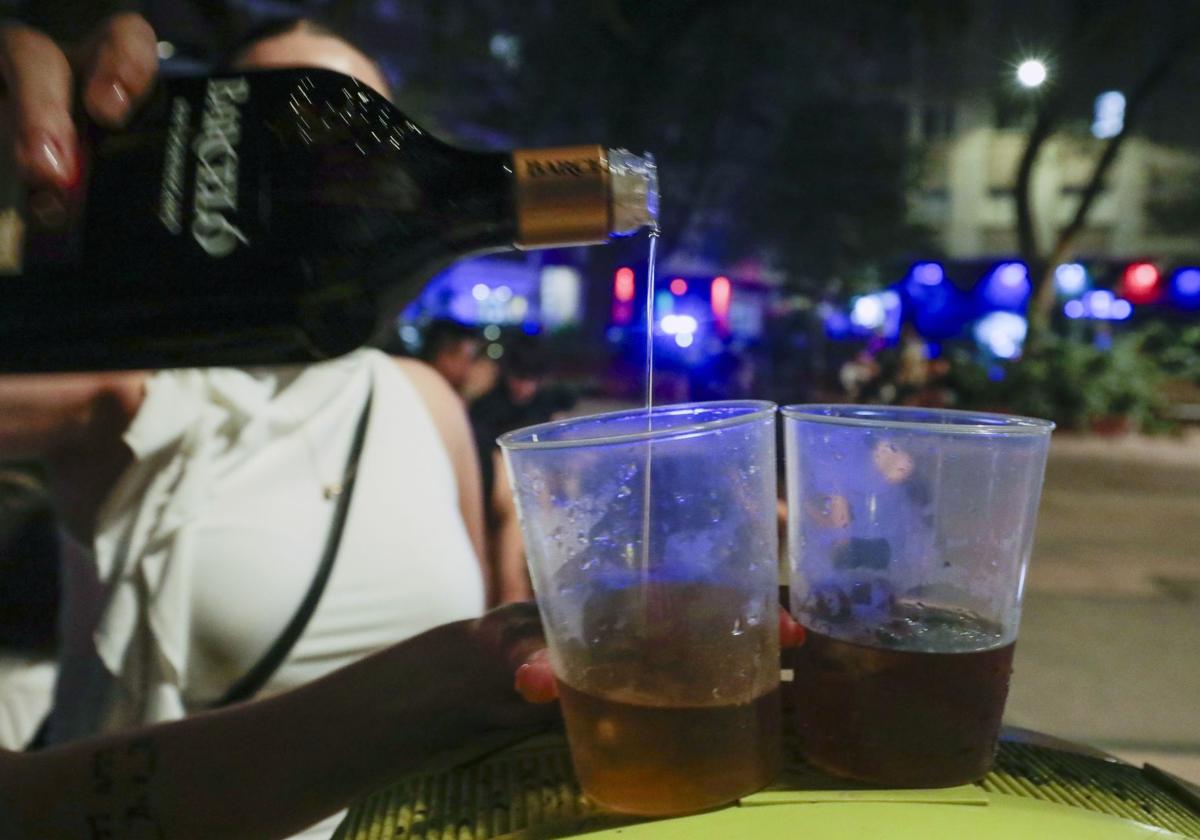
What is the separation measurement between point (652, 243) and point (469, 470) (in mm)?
1074

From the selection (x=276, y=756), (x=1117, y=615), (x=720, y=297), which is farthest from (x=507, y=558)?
(x=720, y=297)

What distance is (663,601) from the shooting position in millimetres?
697

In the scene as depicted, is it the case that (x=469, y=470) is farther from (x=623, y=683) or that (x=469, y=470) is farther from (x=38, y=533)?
(x=623, y=683)

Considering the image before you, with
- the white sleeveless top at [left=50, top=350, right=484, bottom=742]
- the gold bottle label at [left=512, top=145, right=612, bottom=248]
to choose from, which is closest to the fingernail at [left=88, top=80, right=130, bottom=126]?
the gold bottle label at [left=512, top=145, right=612, bottom=248]

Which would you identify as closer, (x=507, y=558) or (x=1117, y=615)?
(x=507, y=558)

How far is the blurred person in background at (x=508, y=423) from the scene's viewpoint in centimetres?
211

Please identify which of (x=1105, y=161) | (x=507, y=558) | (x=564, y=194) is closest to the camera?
(x=564, y=194)

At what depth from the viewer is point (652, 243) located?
3.13 ft

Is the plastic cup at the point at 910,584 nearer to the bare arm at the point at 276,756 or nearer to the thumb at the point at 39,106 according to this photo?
the bare arm at the point at 276,756

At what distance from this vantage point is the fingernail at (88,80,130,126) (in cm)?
87

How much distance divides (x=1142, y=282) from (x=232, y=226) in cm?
1842

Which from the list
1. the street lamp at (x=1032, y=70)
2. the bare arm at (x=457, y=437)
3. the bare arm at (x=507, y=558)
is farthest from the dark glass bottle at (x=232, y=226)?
the street lamp at (x=1032, y=70)

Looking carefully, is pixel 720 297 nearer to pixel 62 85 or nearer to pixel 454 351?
pixel 454 351

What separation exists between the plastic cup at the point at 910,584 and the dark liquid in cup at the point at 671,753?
0.08 m
